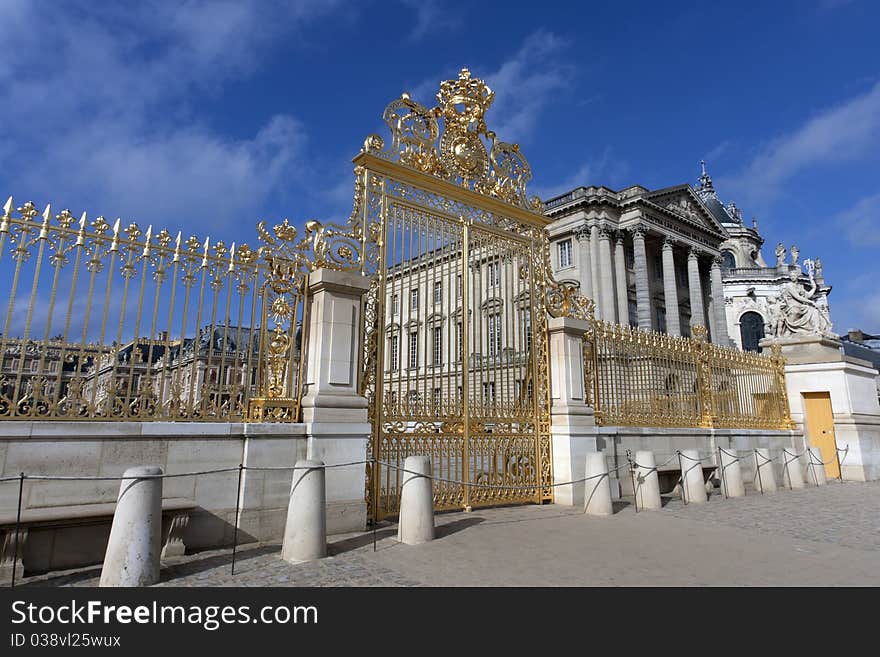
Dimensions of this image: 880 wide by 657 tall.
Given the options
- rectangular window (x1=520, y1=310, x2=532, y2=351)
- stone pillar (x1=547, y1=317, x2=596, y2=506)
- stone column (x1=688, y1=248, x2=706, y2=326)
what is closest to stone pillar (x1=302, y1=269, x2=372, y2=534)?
rectangular window (x1=520, y1=310, x2=532, y2=351)

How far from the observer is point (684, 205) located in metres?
44.9

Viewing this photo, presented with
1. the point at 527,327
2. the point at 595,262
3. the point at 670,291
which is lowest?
the point at 527,327

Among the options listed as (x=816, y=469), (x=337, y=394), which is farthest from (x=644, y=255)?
(x=337, y=394)

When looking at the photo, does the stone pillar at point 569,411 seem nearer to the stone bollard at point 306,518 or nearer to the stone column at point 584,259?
the stone bollard at point 306,518

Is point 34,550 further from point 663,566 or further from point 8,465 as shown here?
point 663,566

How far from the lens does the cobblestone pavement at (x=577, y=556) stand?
4.77 meters

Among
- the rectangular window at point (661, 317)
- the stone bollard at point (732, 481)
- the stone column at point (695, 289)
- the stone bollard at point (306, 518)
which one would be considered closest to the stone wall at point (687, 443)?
the stone bollard at point (732, 481)

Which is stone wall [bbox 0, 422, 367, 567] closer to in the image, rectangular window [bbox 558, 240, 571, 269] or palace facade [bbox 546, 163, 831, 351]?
palace facade [bbox 546, 163, 831, 351]

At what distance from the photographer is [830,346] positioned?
53.5 feet

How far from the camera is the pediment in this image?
4200 cm

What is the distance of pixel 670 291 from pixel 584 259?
24.9ft

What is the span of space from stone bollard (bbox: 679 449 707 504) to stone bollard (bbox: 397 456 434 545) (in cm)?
600

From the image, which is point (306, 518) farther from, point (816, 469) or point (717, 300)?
point (717, 300)
